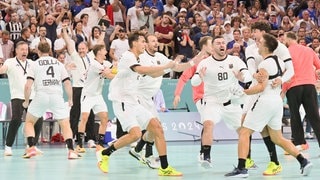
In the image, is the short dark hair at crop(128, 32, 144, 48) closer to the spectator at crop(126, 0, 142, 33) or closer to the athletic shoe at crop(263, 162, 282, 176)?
the athletic shoe at crop(263, 162, 282, 176)

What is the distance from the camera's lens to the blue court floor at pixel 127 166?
11.6m

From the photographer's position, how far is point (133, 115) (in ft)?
39.1

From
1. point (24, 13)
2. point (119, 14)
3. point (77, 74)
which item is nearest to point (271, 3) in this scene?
point (119, 14)

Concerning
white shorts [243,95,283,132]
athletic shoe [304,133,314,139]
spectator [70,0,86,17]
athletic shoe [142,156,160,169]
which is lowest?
athletic shoe [304,133,314,139]

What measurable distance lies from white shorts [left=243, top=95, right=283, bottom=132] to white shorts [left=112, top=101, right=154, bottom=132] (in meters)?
1.57

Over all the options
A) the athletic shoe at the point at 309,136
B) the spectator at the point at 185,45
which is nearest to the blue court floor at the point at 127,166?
the athletic shoe at the point at 309,136

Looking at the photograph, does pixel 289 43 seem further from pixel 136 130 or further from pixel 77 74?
pixel 77 74

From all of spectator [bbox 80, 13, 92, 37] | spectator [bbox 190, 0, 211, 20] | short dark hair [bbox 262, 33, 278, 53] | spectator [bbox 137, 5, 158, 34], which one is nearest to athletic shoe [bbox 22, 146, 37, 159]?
short dark hair [bbox 262, 33, 278, 53]

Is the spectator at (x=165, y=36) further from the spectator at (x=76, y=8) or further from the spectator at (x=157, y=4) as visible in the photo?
the spectator at (x=76, y=8)

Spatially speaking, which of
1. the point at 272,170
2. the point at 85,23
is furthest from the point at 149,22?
the point at 272,170

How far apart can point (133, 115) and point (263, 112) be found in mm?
2053

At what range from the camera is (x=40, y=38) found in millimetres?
21406

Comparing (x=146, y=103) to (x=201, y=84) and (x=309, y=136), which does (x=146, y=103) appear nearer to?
(x=201, y=84)

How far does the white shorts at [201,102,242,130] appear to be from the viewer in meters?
12.7
